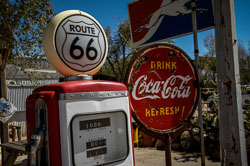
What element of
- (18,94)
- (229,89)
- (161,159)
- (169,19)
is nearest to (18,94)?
(18,94)

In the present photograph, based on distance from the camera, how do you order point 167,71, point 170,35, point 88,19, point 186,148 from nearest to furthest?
point 88,19 → point 167,71 → point 170,35 → point 186,148

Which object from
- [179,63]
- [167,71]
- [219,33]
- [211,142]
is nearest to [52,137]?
[167,71]

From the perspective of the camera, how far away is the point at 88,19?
1.70m

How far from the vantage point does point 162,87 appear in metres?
1.95

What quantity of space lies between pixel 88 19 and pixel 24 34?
4113 mm

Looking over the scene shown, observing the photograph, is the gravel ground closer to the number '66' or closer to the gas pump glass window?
the gas pump glass window

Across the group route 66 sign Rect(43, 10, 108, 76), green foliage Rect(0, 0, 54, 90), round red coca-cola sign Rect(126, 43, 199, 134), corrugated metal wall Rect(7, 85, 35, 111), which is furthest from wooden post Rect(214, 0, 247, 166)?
corrugated metal wall Rect(7, 85, 35, 111)

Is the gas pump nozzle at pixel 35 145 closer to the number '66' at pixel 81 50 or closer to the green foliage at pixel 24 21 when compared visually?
the number '66' at pixel 81 50

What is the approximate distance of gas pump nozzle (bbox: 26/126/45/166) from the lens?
1.37 m

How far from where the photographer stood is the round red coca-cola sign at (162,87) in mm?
1840

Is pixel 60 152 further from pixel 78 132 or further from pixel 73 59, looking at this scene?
pixel 73 59

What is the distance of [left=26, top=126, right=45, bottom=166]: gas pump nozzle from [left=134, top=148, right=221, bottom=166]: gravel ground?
3154mm

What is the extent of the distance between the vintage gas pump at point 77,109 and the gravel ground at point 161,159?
2795 mm

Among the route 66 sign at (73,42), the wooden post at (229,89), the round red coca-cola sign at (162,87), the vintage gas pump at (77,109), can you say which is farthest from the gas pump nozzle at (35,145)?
the wooden post at (229,89)
